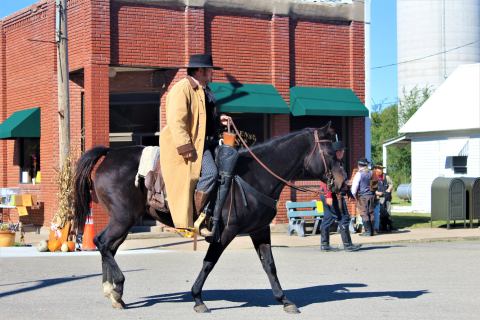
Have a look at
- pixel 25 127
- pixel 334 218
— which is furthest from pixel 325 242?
pixel 25 127

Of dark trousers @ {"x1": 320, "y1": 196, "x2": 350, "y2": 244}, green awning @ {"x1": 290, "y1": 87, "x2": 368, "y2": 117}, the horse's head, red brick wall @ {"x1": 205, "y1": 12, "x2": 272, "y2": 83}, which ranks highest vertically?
red brick wall @ {"x1": 205, "y1": 12, "x2": 272, "y2": 83}

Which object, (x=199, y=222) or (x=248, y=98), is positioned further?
(x=248, y=98)

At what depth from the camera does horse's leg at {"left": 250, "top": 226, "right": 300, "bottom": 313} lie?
10.2m

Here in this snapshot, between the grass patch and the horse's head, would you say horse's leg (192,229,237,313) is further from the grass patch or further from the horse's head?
the grass patch

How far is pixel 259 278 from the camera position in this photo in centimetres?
1363

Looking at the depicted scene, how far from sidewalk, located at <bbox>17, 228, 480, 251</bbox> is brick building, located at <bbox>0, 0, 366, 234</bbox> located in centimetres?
123

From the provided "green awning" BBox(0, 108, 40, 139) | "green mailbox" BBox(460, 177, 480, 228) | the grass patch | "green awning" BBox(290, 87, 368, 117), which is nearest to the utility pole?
"green awning" BBox(0, 108, 40, 139)

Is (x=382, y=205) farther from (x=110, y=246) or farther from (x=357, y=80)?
(x=110, y=246)

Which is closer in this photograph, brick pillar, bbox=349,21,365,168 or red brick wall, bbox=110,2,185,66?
red brick wall, bbox=110,2,185,66

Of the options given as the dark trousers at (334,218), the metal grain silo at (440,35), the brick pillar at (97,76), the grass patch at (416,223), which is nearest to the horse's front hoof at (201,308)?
the dark trousers at (334,218)

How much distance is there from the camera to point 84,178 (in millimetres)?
11156

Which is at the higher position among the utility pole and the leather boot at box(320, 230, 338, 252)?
the utility pole

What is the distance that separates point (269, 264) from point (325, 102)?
14.4 m

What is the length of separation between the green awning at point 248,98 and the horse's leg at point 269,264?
12143mm
